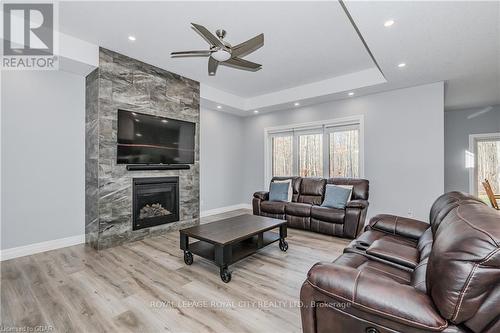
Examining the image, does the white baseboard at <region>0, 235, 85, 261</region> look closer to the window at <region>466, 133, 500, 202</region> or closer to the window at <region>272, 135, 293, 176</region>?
the window at <region>272, 135, 293, 176</region>

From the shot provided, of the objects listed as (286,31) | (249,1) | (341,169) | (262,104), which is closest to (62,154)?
(249,1)

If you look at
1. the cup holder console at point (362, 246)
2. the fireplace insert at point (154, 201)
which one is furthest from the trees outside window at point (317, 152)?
the cup holder console at point (362, 246)

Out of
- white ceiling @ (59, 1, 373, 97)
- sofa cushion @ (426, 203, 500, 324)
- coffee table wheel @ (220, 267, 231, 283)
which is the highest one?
white ceiling @ (59, 1, 373, 97)

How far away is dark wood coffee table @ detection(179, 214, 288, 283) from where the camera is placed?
97.7 inches

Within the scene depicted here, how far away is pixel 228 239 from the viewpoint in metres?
2.55

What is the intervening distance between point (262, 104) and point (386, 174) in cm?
322

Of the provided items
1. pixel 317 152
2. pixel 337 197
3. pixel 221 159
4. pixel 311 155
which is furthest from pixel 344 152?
pixel 221 159

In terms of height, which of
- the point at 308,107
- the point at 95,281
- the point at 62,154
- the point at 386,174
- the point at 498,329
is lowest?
the point at 95,281

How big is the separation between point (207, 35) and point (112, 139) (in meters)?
2.27

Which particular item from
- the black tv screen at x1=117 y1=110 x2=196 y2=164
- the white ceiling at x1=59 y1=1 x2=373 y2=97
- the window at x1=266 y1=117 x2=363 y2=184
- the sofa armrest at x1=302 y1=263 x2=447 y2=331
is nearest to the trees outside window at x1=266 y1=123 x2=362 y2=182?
the window at x1=266 y1=117 x2=363 y2=184

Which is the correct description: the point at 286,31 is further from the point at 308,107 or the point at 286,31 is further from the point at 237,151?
the point at 237,151

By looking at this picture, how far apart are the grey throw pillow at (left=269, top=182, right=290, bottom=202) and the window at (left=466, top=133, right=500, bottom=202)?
15.9ft

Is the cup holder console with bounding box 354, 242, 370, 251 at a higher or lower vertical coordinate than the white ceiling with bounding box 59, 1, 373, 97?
lower

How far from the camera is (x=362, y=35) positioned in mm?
2703
